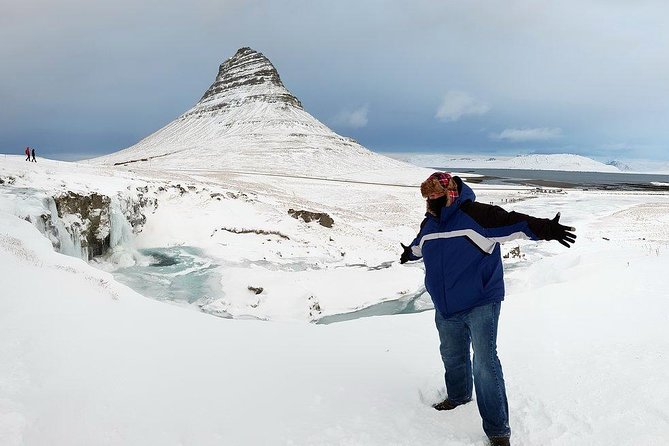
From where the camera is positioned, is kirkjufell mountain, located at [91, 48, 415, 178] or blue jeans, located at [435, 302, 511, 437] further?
kirkjufell mountain, located at [91, 48, 415, 178]

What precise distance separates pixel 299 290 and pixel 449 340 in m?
11.0

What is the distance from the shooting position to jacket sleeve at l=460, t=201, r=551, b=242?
348 centimetres

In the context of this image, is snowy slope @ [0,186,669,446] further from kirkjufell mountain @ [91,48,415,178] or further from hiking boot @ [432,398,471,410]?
kirkjufell mountain @ [91,48,415,178]

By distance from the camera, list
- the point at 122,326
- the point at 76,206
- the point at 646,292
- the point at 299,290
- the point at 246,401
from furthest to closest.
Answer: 1. the point at 76,206
2. the point at 299,290
3. the point at 646,292
4. the point at 122,326
5. the point at 246,401

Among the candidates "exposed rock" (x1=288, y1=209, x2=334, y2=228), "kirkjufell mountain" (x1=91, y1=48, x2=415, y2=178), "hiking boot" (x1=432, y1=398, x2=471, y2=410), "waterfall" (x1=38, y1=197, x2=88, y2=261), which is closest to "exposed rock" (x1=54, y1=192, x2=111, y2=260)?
"waterfall" (x1=38, y1=197, x2=88, y2=261)

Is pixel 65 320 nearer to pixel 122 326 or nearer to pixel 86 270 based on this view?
pixel 122 326

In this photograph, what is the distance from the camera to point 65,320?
465cm

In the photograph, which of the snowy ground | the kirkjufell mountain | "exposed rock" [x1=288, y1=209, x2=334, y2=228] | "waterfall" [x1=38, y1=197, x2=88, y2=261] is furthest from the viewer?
the kirkjufell mountain

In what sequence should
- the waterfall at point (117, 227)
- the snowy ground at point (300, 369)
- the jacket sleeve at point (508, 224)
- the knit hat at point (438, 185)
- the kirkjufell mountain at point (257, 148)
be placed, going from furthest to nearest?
the kirkjufell mountain at point (257, 148) < the waterfall at point (117, 227) < the knit hat at point (438, 185) < the snowy ground at point (300, 369) < the jacket sleeve at point (508, 224)

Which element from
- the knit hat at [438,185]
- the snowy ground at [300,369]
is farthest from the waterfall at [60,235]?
the knit hat at [438,185]

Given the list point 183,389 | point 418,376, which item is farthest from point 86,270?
point 418,376

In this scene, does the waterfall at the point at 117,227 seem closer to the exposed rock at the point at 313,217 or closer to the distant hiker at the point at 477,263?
the exposed rock at the point at 313,217

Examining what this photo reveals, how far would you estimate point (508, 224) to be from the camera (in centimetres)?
354

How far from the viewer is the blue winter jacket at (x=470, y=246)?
3551mm
